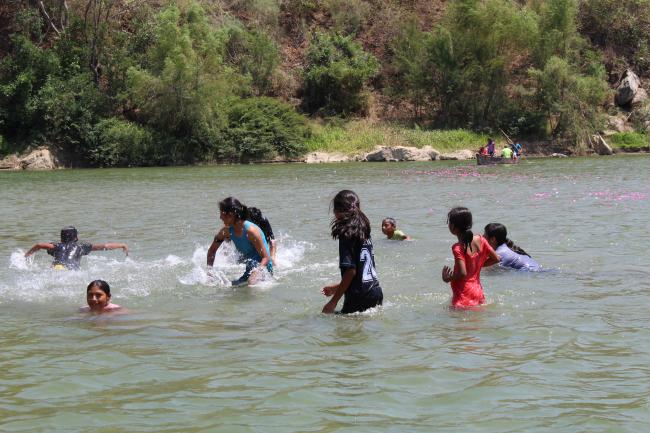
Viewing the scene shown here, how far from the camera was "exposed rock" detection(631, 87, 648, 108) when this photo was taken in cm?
5322

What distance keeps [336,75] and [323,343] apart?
47.5 m

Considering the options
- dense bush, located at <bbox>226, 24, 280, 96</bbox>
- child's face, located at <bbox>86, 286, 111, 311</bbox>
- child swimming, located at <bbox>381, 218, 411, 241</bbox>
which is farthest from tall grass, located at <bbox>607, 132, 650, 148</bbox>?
child's face, located at <bbox>86, 286, 111, 311</bbox>

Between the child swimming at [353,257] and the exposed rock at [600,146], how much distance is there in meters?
43.9

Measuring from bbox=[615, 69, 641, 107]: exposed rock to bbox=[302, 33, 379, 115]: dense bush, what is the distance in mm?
16655

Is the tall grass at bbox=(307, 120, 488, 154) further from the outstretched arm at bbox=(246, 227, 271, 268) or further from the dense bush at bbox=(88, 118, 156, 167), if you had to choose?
the outstretched arm at bbox=(246, 227, 271, 268)

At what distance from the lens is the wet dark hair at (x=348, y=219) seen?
268 inches

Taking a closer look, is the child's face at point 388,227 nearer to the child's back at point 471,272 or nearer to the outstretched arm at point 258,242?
the outstretched arm at point 258,242

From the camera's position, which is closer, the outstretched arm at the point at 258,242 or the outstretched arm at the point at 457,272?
the outstretched arm at the point at 457,272

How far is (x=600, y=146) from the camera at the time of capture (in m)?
48.2

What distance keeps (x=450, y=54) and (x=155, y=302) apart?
45.4m

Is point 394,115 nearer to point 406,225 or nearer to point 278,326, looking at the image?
point 406,225

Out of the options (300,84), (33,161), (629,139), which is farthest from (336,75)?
(33,161)

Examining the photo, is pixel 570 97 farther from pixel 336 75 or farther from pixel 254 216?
pixel 254 216

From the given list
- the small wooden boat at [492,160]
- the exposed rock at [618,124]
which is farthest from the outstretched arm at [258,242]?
the exposed rock at [618,124]
